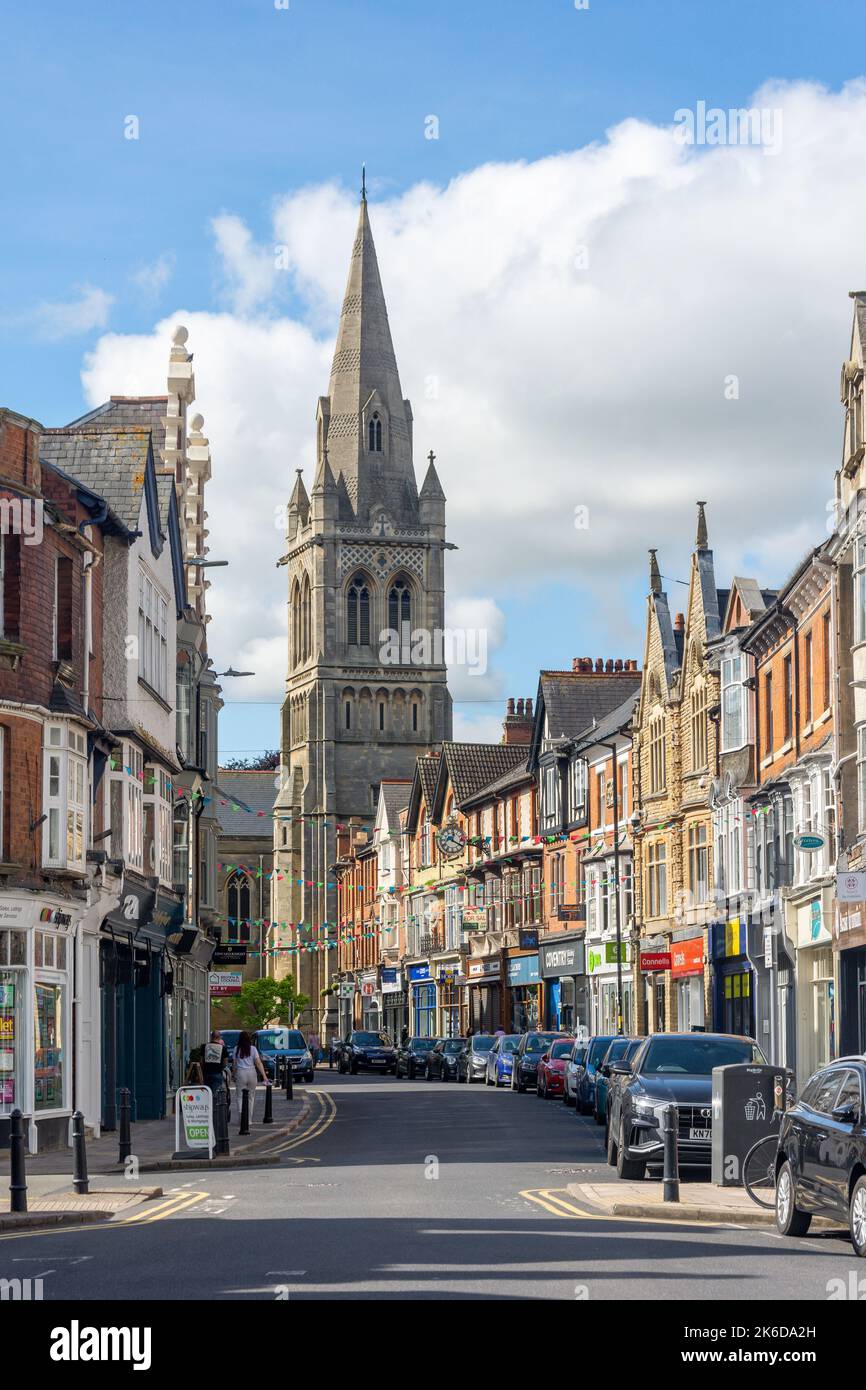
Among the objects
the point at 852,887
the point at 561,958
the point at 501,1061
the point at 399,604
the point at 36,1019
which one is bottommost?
the point at 501,1061

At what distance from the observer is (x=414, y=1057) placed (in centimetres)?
6788

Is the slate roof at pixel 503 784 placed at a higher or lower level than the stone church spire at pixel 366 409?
lower

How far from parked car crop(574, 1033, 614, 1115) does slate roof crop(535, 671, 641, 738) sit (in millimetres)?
34885

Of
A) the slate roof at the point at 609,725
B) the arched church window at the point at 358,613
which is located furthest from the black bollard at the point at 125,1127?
the arched church window at the point at 358,613

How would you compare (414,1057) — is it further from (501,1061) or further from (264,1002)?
(264,1002)

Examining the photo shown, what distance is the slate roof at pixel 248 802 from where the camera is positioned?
5994 inches

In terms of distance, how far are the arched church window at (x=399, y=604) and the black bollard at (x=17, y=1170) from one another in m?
120

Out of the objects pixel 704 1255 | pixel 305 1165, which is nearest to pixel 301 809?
pixel 305 1165

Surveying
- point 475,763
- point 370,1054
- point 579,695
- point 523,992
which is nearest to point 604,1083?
point 370,1054

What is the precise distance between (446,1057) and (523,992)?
17.8 m

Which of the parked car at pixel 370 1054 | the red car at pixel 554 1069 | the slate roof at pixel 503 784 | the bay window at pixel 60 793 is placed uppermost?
the slate roof at pixel 503 784

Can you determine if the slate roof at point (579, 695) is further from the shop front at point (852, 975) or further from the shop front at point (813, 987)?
the shop front at point (852, 975)

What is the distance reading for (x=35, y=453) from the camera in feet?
100

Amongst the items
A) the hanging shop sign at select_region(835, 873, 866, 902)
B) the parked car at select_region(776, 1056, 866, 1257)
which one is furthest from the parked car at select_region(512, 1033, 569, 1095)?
the parked car at select_region(776, 1056, 866, 1257)
